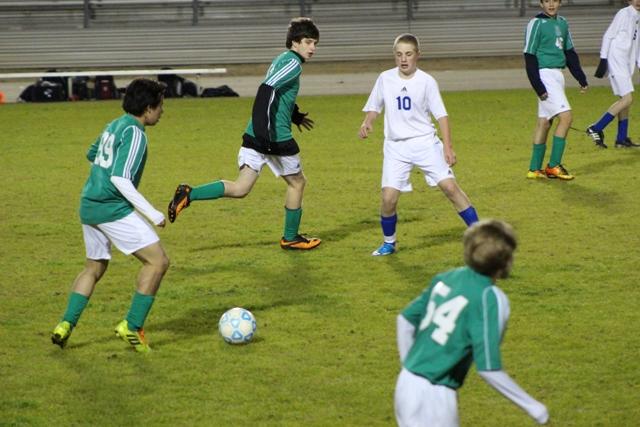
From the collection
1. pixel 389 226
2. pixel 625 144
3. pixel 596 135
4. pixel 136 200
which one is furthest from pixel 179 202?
pixel 625 144

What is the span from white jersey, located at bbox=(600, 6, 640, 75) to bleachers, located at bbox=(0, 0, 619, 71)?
1534 centimetres

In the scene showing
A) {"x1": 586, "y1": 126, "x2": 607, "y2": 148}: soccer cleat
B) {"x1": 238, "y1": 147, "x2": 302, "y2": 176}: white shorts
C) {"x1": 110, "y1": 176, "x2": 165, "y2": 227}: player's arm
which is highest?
{"x1": 110, "y1": 176, "x2": 165, "y2": 227}: player's arm

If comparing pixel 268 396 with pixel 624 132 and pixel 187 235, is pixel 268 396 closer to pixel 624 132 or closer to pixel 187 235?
pixel 187 235

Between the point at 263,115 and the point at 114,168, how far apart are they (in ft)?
10.1

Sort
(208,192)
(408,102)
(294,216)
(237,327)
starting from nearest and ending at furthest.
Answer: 1. (237,327)
2. (408,102)
3. (208,192)
4. (294,216)

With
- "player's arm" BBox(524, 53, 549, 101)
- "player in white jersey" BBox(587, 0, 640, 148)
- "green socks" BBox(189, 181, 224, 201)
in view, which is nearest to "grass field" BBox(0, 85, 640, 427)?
"green socks" BBox(189, 181, 224, 201)

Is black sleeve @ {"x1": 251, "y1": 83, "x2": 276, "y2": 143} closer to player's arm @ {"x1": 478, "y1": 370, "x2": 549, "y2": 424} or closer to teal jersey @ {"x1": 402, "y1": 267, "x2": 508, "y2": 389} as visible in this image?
teal jersey @ {"x1": 402, "y1": 267, "x2": 508, "y2": 389}

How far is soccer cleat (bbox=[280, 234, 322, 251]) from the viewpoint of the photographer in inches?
422

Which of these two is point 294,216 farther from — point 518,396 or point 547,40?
point 518,396

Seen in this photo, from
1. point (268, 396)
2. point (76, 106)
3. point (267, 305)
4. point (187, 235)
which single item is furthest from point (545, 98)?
point (76, 106)

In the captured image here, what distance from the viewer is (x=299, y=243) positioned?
35.2 feet

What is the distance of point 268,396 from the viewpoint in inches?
268

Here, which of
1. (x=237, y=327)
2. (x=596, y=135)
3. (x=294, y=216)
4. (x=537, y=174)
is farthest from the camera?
(x=596, y=135)

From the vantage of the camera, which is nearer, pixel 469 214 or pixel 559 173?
pixel 469 214
